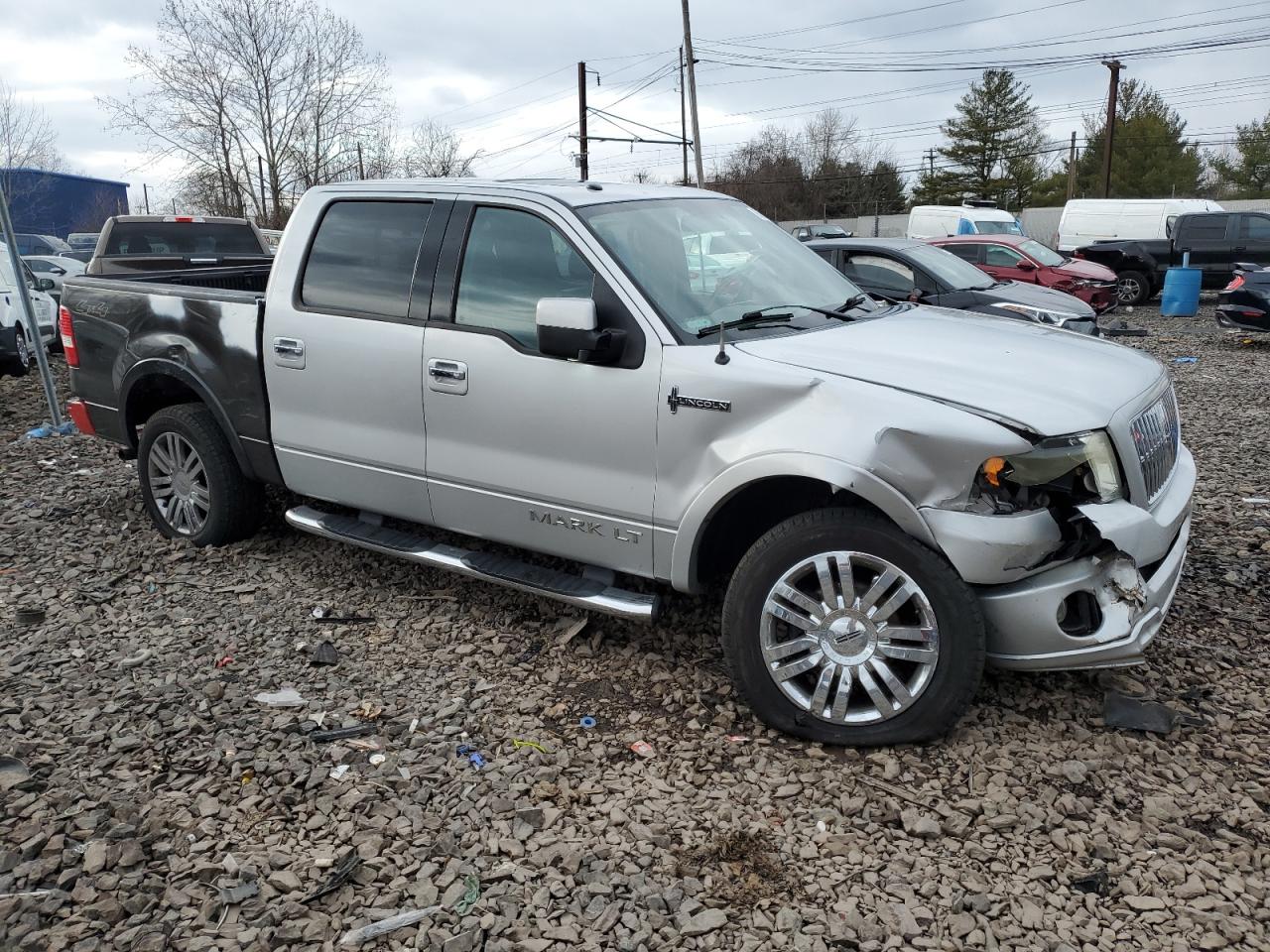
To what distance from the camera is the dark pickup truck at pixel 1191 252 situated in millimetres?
19938

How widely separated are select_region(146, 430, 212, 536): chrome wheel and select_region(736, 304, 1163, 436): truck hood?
132 inches

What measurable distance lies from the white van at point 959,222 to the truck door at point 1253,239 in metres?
7.35

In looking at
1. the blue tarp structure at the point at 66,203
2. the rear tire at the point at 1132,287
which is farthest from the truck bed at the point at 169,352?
the blue tarp structure at the point at 66,203

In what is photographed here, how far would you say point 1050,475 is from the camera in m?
3.14

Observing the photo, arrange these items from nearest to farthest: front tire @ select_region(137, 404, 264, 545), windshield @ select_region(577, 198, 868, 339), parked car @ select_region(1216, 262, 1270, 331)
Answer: windshield @ select_region(577, 198, 868, 339), front tire @ select_region(137, 404, 264, 545), parked car @ select_region(1216, 262, 1270, 331)

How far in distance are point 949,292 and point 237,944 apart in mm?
9608

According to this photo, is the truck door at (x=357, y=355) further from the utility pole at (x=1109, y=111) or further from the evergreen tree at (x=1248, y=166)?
the evergreen tree at (x=1248, y=166)

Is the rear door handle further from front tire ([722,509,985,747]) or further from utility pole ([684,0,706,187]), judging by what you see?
utility pole ([684,0,706,187])

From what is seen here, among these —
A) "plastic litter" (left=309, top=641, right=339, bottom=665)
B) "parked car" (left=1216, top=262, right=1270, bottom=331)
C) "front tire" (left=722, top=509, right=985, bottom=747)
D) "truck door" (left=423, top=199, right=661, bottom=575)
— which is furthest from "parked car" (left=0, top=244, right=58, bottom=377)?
"parked car" (left=1216, top=262, right=1270, bottom=331)

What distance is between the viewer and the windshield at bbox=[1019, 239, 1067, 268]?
17.3m

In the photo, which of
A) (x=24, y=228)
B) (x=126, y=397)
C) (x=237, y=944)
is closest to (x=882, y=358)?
(x=237, y=944)

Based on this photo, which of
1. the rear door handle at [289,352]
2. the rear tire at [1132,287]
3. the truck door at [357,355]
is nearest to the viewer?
the truck door at [357,355]

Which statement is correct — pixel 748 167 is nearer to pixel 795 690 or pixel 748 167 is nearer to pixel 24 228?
pixel 24 228

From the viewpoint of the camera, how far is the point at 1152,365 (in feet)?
13.2
